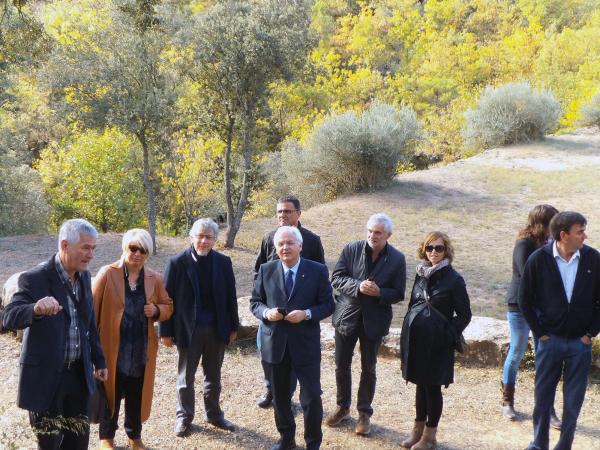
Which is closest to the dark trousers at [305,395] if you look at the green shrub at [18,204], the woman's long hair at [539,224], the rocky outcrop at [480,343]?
the woman's long hair at [539,224]

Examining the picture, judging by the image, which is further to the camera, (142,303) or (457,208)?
(457,208)

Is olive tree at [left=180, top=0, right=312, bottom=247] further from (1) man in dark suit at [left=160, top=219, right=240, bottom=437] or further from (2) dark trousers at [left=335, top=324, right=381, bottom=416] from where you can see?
(2) dark trousers at [left=335, top=324, right=381, bottom=416]

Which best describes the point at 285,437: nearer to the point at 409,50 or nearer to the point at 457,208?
the point at 457,208

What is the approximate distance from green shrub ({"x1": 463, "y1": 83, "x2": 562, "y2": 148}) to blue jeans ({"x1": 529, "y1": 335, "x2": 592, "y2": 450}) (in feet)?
55.9

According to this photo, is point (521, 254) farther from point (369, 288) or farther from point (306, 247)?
point (306, 247)

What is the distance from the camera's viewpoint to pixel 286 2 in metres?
11.8

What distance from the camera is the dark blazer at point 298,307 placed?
443 centimetres

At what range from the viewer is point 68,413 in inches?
142

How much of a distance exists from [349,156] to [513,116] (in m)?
7.04

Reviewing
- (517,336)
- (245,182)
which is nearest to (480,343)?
(517,336)

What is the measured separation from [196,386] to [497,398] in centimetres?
278

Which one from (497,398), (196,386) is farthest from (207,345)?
(497,398)

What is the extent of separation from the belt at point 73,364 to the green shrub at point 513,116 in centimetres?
1878

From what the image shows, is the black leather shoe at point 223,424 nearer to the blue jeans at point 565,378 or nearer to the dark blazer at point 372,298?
the dark blazer at point 372,298
